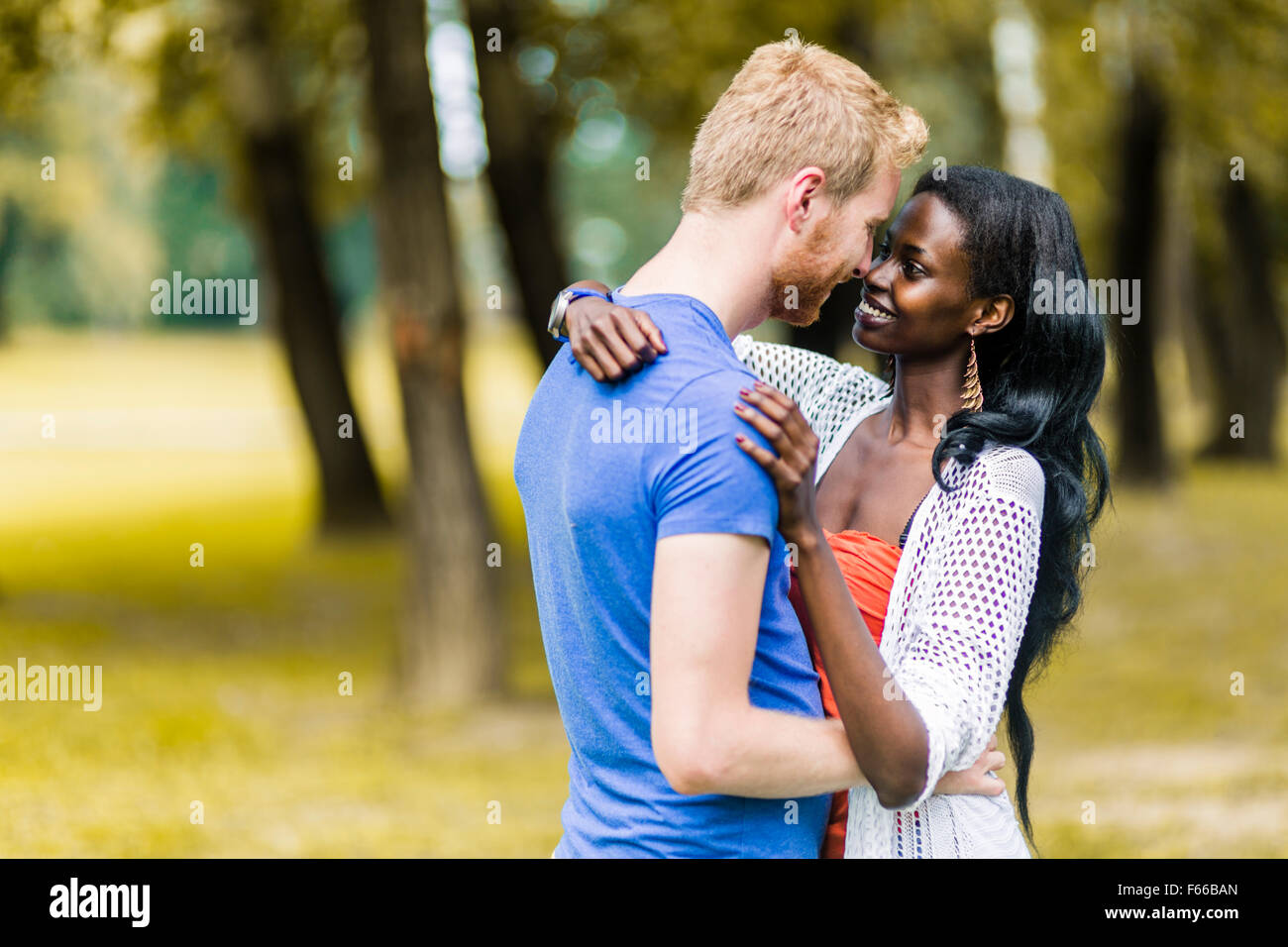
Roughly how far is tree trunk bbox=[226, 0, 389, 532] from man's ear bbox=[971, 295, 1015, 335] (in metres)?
13.2

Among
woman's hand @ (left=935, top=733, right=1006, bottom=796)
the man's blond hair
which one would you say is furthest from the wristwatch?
woman's hand @ (left=935, top=733, right=1006, bottom=796)

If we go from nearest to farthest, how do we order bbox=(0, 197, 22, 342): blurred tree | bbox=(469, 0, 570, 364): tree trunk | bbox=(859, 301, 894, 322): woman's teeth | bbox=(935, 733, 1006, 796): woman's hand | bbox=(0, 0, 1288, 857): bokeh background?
bbox=(935, 733, 1006, 796): woman's hand
bbox=(859, 301, 894, 322): woman's teeth
bbox=(0, 0, 1288, 857): bokeh background
bbox=(469, 0, 570, 364): tree trunk
bbox=(0, 197, 22, 342): blurred tree

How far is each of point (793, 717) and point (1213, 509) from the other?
20.0m

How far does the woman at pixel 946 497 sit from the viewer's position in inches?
84.9

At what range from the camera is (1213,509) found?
20.5 metres

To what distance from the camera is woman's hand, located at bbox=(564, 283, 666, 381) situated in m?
2.12

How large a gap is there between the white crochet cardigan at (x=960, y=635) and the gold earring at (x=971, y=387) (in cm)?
34

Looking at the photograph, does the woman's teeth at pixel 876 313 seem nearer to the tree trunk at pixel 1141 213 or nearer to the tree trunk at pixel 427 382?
the tree trunk at pixel 427 382

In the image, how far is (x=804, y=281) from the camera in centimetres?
236

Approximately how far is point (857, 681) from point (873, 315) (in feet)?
3.10

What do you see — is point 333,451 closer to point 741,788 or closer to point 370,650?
point 370,650

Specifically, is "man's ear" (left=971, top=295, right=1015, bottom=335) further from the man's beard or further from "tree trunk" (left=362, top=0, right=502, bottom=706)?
"tree trunk" (left=362, top=0, right=502, bottom=706)

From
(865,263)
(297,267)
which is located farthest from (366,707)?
(297,267)

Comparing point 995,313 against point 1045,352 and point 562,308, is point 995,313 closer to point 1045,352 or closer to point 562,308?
point 1045,352
